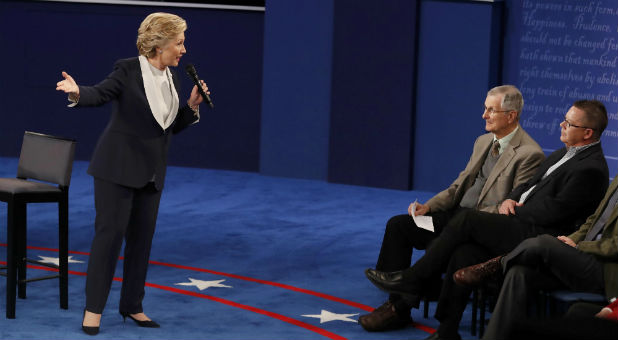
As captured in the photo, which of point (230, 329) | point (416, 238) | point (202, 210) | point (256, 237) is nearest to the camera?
point (230, 329)

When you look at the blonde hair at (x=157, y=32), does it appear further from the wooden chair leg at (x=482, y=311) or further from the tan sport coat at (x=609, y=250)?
Answer: the tan sport coat at (x=609, y=250)

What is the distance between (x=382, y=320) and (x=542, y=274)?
0.94 meters

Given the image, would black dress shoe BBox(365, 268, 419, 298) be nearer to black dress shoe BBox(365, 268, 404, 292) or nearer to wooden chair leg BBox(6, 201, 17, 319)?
black dress shoe BBox(365, 268, 404, 292)

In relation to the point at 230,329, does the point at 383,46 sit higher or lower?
higher

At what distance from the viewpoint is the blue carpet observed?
480 centimetres

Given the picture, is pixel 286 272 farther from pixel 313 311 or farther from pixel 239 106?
pixel 239 106

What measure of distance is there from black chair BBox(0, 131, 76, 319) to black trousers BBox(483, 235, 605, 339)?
7.11 feet

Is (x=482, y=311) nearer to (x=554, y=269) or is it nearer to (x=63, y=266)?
(x=554, y=269)

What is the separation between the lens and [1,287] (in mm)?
5328

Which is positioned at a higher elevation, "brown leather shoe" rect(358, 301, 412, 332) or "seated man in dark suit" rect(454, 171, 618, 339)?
"seated man in dark suit" rect(454, 171, 618, 339)

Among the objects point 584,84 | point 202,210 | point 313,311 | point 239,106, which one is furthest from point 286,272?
point 239,106

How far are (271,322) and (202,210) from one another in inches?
133

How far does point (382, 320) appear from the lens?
4801 millimetres

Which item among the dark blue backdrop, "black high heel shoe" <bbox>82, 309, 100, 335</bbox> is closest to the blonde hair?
"black high heel shoe" <bbox>82, 309, 100, 335</bbox>
